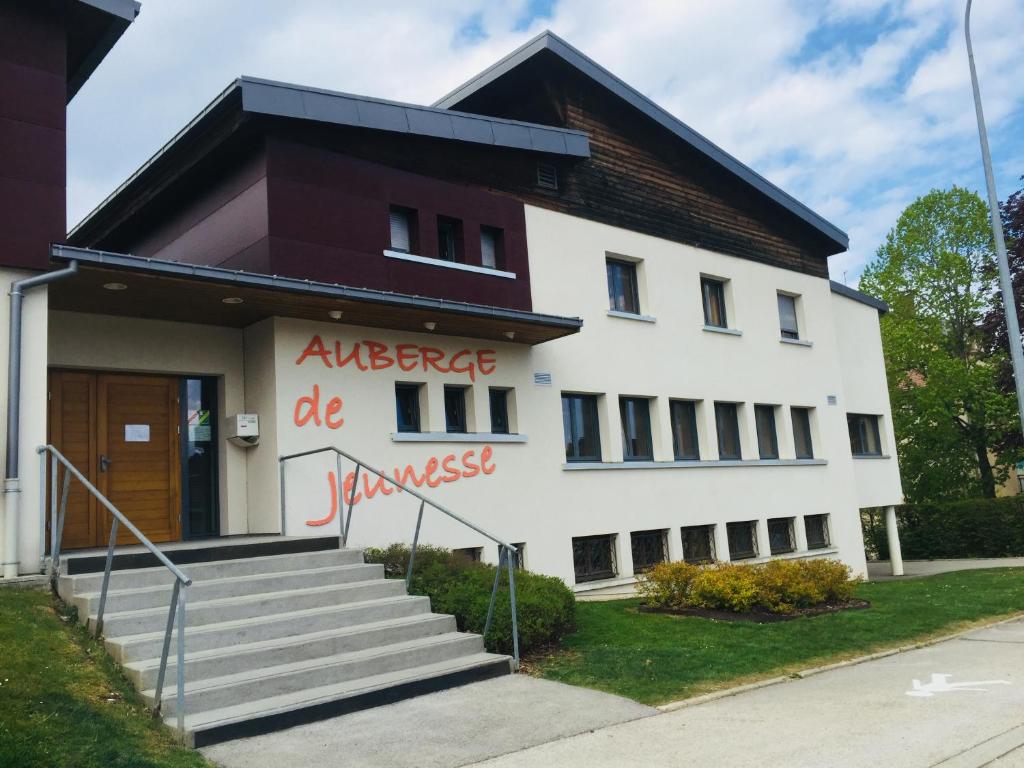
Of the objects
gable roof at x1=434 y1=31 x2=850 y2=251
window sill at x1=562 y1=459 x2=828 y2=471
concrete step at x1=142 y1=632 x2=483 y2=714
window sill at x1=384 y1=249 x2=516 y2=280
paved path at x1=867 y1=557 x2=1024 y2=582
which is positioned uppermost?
gable roof at x1=434 y1=31 x2=850 y2=251

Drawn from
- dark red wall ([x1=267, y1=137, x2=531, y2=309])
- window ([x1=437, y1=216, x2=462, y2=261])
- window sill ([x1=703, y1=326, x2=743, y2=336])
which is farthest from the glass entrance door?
window sill ([x1=703, y1=326, x2=743, y2=336])

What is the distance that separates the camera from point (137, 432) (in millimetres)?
11492

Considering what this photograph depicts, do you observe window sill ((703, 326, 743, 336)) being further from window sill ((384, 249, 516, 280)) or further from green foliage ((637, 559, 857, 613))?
green foliage ((637, 559, 857, 613))

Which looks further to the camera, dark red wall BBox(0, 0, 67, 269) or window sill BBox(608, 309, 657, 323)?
window sill BBox(608, 309, 657, 323)

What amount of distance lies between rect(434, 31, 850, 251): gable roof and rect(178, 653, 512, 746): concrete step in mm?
10568

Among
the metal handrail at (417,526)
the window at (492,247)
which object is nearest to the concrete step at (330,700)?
the metal handrail at (417,526)

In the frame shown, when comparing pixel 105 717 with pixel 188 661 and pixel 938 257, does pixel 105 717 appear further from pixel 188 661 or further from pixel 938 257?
pixel 938 257

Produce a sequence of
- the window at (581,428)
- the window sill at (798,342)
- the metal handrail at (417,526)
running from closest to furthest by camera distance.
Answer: the metal handrail at (417,526) → the window at (581,428) → the window sill at (798,342)

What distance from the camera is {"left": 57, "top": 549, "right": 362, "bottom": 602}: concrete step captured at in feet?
26.5

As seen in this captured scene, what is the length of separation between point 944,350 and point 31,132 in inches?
1235

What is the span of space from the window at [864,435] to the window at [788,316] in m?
2.93

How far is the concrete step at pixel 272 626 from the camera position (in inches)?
282

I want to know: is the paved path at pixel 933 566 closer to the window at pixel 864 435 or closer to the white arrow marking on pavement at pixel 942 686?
the window at pixel 864 435

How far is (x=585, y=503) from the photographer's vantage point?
14531 millimetres
